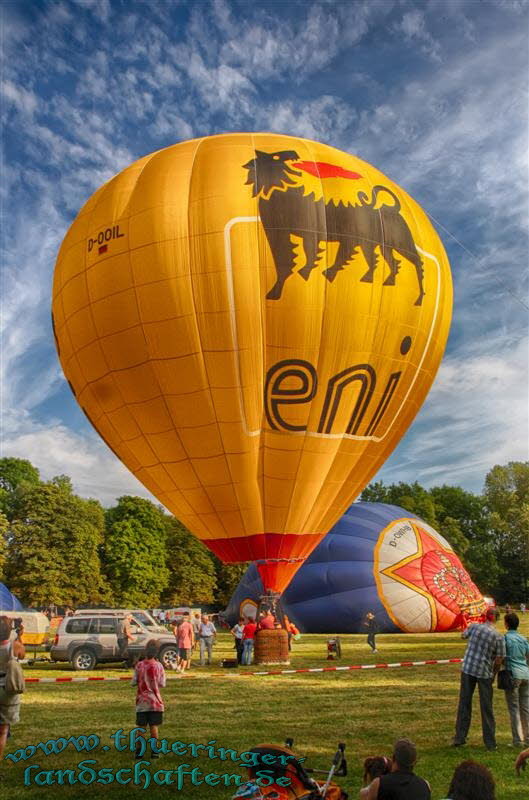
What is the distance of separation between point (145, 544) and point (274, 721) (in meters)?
53.5

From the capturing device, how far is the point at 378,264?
1783 cm

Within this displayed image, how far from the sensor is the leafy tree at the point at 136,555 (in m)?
60.7

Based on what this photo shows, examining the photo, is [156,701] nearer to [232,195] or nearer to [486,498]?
[232,195]

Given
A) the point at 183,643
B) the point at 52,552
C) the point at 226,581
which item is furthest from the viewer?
the point at 226,581

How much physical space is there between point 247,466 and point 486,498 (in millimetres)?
63146

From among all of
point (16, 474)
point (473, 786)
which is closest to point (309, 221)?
point (473, 786)

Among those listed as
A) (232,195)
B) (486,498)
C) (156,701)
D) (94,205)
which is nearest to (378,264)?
(232,195)

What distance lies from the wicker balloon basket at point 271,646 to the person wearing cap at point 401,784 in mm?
14602

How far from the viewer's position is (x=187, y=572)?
2574 inches

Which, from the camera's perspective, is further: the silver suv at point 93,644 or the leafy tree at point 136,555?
the leafy tree at point 136,555

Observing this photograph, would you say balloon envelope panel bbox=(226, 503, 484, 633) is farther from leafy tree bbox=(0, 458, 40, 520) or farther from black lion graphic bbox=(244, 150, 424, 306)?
leafy tree bbox=(0, 458, 40, 520)

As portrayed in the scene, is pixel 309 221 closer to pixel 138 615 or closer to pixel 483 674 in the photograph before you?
pixel 483 674

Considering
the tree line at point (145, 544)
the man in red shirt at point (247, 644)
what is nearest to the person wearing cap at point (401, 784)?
the man in red shirt at point (247, 644)

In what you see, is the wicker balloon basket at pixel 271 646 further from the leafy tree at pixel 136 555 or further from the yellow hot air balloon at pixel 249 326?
the leafy tree at pixel 136 555
